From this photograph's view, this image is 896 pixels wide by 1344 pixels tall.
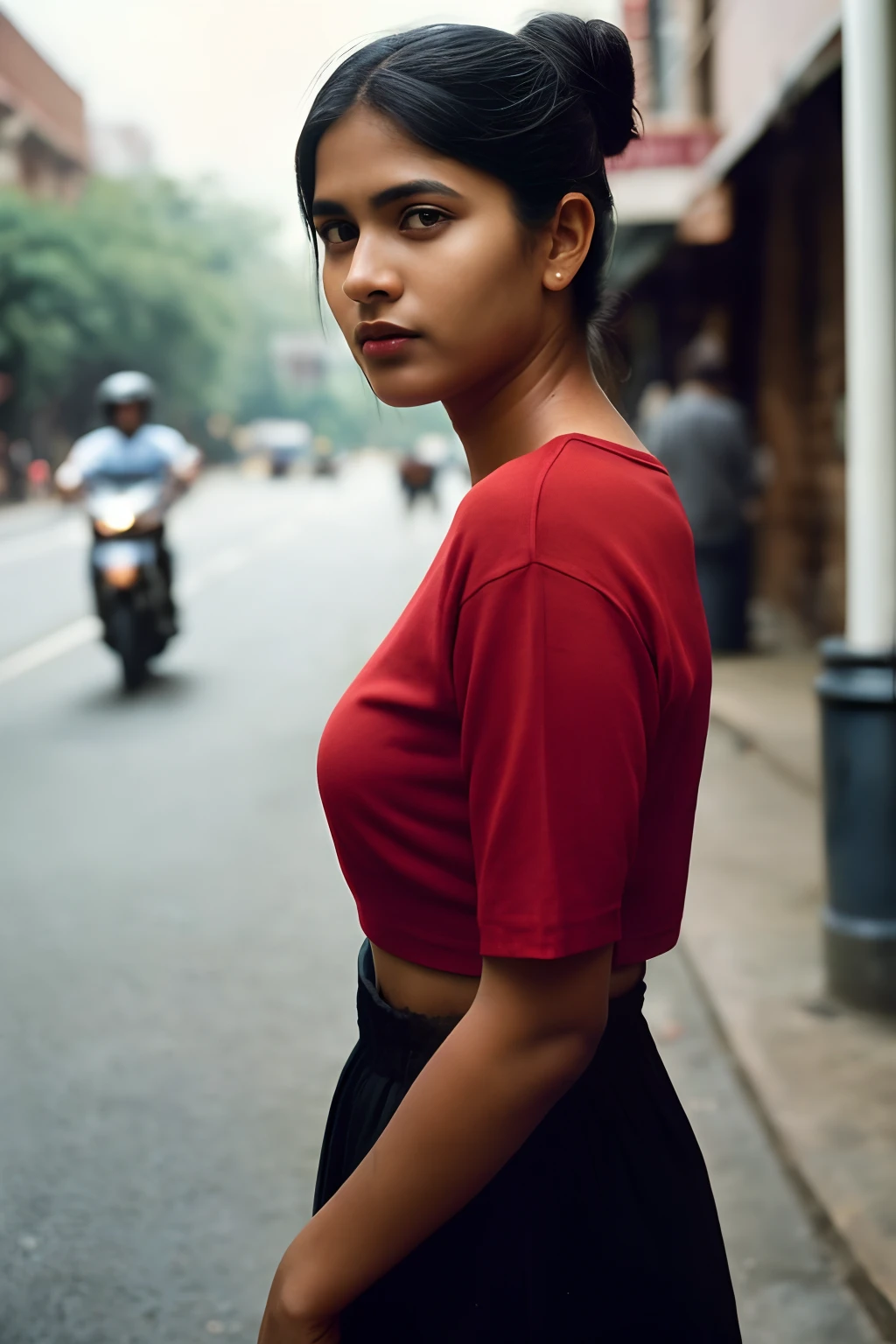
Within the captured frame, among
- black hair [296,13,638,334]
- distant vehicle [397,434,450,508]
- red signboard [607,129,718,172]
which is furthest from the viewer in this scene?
distant vehicle [397,434,450,508]

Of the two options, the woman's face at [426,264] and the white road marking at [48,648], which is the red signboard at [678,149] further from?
the woman's face at [426,264]

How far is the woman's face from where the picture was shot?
1.24 metres

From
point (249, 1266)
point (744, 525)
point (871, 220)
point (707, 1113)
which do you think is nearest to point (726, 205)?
point (744, 525)

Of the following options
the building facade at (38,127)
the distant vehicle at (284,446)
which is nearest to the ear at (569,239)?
the building facade at (38,127)

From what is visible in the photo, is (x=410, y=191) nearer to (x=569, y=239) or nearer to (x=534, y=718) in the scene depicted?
(x=569, y=239)

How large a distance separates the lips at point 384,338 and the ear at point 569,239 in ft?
0.39

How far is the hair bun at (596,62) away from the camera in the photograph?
130 centimetres

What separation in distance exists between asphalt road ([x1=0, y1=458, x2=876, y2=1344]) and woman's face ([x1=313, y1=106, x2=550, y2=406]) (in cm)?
223

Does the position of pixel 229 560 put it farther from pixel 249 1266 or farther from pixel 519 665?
pixel 519 665

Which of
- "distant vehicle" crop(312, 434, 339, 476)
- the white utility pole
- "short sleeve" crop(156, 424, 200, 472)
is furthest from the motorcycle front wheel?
"distant vehicle" crop(312, 434, 339, 476)

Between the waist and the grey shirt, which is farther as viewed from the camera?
the grey shirt

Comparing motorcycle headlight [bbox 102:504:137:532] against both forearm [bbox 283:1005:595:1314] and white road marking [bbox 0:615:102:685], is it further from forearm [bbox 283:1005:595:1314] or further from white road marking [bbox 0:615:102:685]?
forearm [bbox 283:1005:595:1314]

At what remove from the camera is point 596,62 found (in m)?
1.33

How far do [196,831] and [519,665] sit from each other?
5.74 meters
